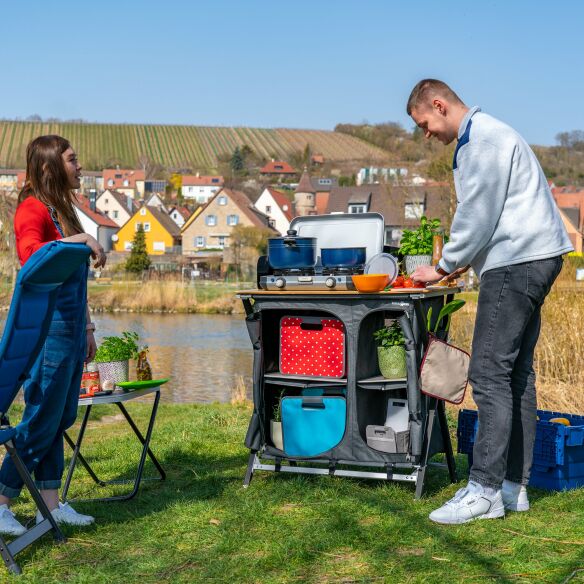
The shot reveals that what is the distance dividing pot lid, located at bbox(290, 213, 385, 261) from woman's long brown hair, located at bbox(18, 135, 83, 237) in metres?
1.55

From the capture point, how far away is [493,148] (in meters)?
3.95

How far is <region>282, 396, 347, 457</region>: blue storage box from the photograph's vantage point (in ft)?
15.8

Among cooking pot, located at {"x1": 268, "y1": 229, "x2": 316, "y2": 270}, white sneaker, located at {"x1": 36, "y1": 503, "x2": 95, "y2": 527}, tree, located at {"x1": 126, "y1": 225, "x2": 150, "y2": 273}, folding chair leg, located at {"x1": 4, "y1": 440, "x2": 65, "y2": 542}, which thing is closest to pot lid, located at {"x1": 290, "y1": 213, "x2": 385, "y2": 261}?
cooking pot, located at {"x1": 268, "y1": 229, "x2": 316, "y2": 270}

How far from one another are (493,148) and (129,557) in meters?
2.31

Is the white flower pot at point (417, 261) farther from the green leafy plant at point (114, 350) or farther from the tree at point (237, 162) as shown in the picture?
the tree at point (237, 162)

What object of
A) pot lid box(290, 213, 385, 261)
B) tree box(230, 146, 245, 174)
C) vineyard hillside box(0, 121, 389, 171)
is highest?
vineyard hillside box(0, 121, 389, 171)

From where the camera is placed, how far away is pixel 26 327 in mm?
3506

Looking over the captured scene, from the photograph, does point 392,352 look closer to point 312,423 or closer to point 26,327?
point 312,423

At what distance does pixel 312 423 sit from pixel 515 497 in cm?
116

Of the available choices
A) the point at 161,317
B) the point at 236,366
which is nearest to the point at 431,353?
the point at 236,366

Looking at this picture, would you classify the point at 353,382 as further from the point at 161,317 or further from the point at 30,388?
the point at 161,317

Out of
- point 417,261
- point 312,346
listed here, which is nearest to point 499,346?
point 417,261

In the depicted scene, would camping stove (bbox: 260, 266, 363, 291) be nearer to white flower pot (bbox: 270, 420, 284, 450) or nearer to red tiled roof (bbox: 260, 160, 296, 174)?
white flower pot (bbox: 270, 420, 284, 450)

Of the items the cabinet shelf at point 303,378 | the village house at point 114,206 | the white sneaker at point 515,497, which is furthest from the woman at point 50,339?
the village house at point 114,206
